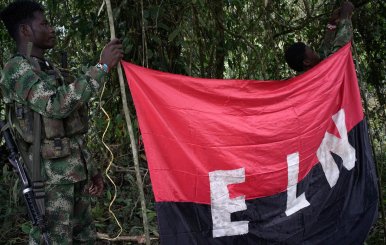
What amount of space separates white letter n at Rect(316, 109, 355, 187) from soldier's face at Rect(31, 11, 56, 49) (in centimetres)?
167

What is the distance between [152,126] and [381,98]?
357 cm

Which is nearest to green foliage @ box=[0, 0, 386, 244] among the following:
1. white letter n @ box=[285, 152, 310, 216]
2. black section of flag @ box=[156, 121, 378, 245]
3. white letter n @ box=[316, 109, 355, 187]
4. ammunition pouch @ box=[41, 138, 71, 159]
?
white letter n @ box=[316, 109, 355, 187]

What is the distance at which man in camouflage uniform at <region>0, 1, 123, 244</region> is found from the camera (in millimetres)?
2311

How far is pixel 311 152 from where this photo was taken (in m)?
2.96

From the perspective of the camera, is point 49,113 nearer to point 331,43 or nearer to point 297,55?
point 297,55

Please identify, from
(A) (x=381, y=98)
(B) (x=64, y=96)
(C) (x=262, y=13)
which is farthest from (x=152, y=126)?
(A) (x=381, y=98)

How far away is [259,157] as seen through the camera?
2752 millimetres

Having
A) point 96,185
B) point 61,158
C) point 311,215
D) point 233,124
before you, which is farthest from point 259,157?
point 61,158

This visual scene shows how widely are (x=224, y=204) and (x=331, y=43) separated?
162 centimetres

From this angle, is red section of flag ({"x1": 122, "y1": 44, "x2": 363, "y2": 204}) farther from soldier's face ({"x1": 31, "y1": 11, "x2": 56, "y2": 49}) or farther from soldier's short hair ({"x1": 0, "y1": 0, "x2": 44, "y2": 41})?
soldier's short hair ({"x1": 0, "y1": 0, "x2": 44, "y2": 41})

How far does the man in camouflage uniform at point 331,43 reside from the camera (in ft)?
11.0

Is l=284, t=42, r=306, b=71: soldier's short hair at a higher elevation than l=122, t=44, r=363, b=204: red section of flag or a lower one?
higher

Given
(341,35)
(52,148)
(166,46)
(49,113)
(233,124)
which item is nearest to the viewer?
(49,113)

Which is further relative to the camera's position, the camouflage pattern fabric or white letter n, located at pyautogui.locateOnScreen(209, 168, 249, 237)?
white letter n, located at pyautogui.locateOnScreen(209, 168, 249, 237)
